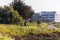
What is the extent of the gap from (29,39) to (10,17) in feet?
62.9

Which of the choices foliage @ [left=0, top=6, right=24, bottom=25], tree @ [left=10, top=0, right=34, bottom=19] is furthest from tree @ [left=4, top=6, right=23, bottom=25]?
tree @ [left=10, top=0, right=34, bottom=19]

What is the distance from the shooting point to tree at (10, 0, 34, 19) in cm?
5419

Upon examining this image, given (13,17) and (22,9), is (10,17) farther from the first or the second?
(22,9)

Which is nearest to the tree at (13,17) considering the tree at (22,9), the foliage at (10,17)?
the foliage at (10,17)

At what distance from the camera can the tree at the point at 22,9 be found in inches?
2133

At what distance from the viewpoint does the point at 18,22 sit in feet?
152

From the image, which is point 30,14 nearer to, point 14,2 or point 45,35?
point 14,2

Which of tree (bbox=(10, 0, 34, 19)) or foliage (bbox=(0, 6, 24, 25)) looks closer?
foliage (bbox=(0, 6, 24, 25))

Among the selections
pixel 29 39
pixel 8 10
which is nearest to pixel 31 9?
pixel 8 10

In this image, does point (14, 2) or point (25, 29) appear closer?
point (25, 29)

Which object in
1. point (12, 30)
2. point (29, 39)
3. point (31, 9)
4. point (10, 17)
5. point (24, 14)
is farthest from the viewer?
point (31, 9)

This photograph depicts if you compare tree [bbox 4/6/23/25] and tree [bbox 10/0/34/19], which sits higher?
tree [bbox 10/0/34/19]

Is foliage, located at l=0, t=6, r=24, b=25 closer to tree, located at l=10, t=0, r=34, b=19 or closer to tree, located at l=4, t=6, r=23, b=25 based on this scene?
tree, located at l=4, t=6, r=23, b=25

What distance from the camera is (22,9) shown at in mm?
54625
